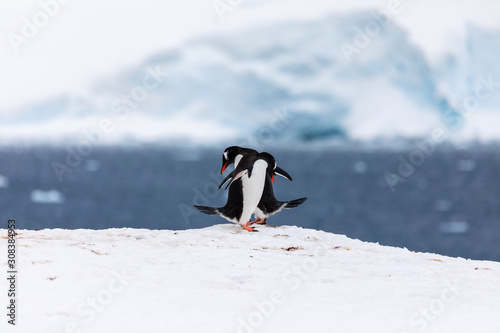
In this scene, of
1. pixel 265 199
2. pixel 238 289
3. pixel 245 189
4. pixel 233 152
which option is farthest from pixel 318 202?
pixel 238 289

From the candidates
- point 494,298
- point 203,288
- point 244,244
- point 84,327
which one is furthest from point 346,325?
point 244,244

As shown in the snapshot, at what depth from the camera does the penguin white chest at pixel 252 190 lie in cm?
730

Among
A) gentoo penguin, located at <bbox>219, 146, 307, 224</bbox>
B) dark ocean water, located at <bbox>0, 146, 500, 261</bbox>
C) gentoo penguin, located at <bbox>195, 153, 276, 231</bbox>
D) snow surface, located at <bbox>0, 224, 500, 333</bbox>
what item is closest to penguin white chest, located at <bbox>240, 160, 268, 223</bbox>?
gentoo penguin, located at <bbox>195, 153, 276, 231</bbox>

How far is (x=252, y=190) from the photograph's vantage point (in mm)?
7301

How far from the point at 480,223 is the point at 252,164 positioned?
155ft

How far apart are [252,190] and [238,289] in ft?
10.5

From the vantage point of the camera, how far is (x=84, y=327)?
3.48 meters

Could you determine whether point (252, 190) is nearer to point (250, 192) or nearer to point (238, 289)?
point (250, 192)

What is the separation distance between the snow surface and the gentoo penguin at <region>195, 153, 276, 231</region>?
4.72 feet

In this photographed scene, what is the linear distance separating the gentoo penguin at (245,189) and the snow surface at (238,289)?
1.44m

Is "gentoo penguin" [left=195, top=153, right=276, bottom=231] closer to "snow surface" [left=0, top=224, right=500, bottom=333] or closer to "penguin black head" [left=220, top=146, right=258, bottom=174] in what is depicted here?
"penguin black head" [left=220, top=146, right=258, bottom=174]

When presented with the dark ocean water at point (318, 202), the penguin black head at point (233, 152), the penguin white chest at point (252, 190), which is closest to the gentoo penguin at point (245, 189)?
the penguin white chest at point (252, 190)

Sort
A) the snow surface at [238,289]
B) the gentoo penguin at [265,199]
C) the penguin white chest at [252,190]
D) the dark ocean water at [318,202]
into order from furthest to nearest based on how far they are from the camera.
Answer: the dark ocean water at [318,202] → the gentoo penguin at [265,199] → the penguin white chest at [252,190] → the snow surface at [238,289]

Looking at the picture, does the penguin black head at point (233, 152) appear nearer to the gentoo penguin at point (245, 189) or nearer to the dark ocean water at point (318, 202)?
the gentoo penguin at point (245, 189)
